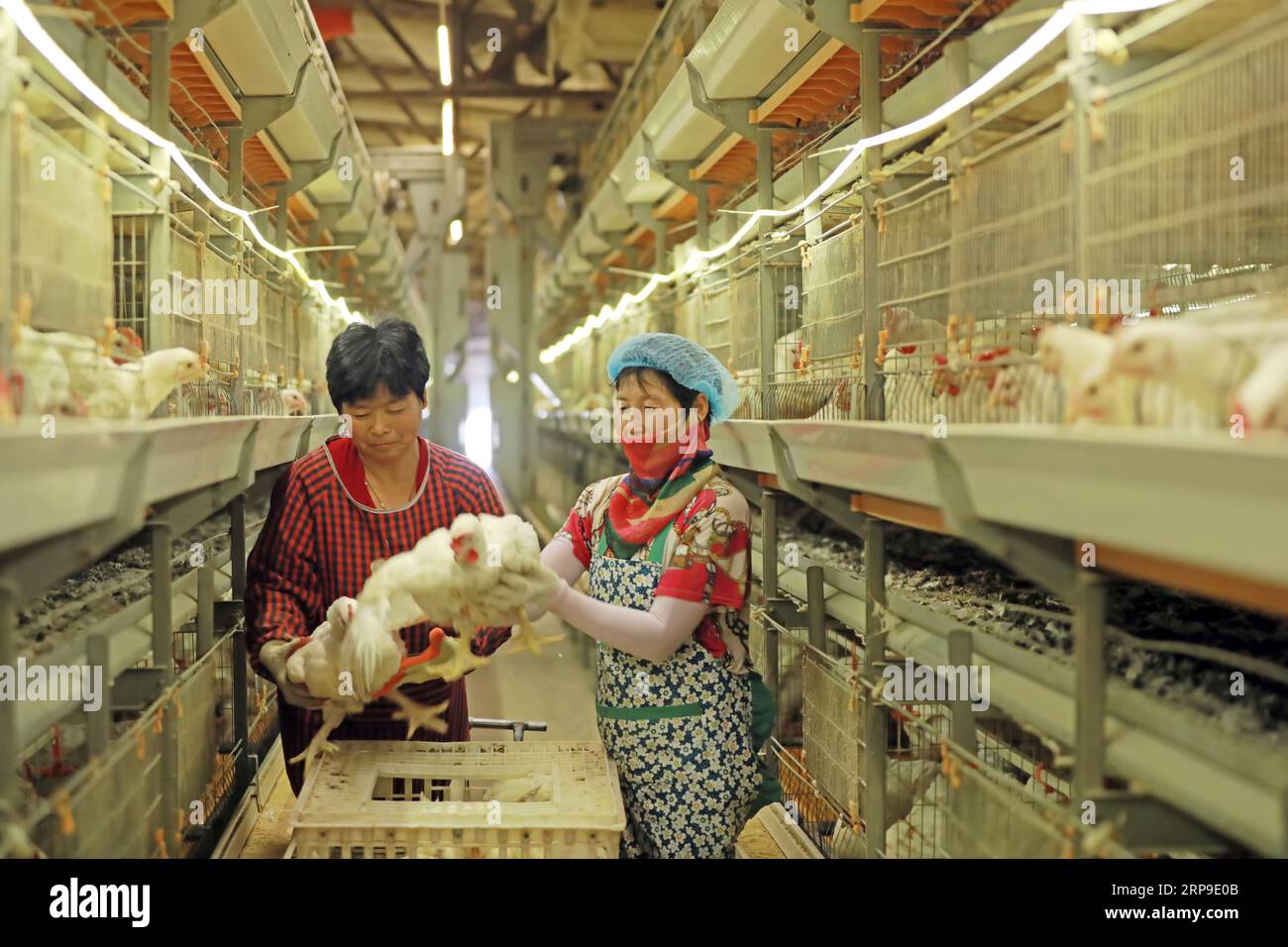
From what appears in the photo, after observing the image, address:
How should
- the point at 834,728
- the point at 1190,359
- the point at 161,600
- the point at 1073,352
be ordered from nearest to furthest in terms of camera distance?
1. the point at 1190,359
2. the point at 1073,352
3. the point at 161,600
4. the point at 834,728

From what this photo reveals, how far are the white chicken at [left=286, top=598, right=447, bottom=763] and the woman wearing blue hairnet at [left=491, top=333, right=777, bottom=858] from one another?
48 centimetres

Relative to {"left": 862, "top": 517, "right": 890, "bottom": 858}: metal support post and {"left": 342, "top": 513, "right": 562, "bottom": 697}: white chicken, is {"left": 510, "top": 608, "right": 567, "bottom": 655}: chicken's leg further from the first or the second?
{"left": 862, "top": 517, "right": 890, "bottom": 858}: metal support post

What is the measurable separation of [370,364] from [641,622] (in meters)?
0.81

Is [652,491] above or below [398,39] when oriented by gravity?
below

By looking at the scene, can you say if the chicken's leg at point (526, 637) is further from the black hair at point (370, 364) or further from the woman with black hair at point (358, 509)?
the black hair at point (370, 364)

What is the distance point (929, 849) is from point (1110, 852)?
1172 millimetres

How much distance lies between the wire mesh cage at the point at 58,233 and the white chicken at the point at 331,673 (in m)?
0.71

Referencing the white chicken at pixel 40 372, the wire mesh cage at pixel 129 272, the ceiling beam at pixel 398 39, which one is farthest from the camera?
the ceiling beam at pixel 398 39

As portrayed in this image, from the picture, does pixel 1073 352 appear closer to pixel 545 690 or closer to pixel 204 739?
pixel 204 739

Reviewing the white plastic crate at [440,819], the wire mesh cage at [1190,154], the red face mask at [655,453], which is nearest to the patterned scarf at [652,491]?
the red face mask at [655,453]

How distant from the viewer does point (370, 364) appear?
8.04 feet

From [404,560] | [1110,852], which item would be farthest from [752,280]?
[1110,852]

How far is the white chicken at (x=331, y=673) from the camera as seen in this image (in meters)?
2.22

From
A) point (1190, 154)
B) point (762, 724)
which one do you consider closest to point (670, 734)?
point (762, 724)
